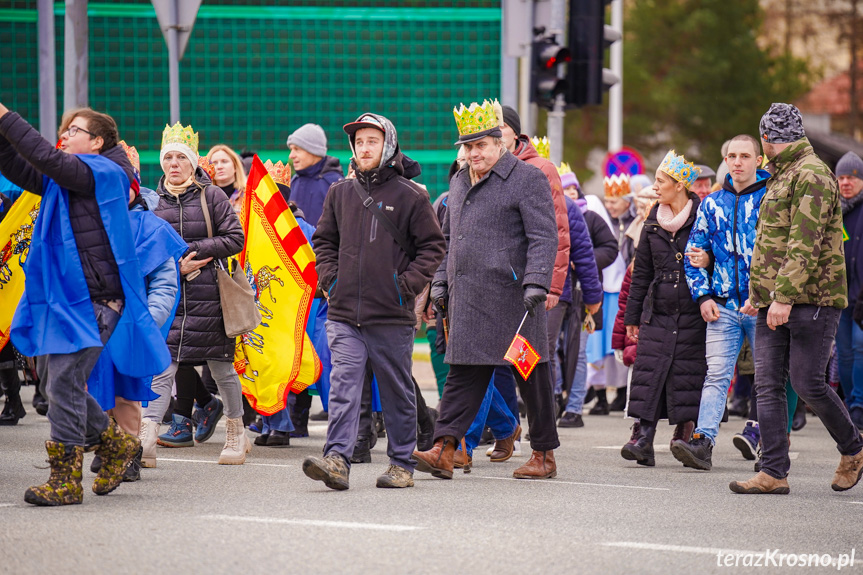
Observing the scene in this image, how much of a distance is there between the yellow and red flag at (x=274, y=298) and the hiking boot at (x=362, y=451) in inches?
36.6

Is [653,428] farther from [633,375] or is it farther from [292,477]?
[292,477]

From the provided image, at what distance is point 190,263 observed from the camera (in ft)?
29.3

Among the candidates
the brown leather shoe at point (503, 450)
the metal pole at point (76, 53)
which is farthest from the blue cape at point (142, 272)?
the metal pole at point (76, 53)

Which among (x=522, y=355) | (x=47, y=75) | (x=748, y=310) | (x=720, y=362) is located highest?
(x=47, y=75)

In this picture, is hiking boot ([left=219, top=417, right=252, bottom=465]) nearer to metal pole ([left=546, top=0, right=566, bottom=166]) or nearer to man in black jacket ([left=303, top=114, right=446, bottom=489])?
man in black jacket ([left=303, top=114, right=446, bottom=489])

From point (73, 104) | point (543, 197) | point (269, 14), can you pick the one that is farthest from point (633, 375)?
point (269, 14)

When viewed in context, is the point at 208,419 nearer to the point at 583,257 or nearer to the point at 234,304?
the point at 234,304

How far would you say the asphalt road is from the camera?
5.76 m

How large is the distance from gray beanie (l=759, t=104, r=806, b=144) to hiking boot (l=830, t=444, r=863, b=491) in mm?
1806

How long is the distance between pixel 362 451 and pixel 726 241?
2.65 m

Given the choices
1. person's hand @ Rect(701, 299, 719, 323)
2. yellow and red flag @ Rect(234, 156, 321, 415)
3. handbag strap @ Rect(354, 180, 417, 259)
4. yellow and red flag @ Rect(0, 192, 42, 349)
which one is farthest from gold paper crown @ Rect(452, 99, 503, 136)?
yellow and red flag @ Rect(0, 192, 42, 349)

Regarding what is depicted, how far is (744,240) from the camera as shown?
29.7 feet

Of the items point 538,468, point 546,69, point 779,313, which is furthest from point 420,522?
point 546,69

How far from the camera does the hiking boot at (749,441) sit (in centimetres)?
980
